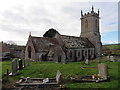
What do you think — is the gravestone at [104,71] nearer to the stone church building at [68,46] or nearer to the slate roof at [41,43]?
the stone church building at [68,46]

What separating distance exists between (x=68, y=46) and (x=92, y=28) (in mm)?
12917

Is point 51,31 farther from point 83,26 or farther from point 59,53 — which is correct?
point 59,53

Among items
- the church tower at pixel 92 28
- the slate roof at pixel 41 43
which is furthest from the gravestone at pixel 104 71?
the church tower at pixel 92 28

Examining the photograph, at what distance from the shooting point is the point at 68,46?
28344 millimetres

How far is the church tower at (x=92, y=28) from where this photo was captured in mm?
37281

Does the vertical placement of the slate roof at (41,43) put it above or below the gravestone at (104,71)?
above

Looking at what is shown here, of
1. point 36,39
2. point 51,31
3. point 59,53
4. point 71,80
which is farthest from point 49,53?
point 51,31

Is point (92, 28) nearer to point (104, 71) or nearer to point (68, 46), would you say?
point (68, 46)

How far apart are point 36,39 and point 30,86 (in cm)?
1946

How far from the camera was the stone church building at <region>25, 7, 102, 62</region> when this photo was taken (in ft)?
83.9

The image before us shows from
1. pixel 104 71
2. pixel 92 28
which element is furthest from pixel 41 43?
pixel 104 71

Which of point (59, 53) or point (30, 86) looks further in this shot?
point (59, 53)

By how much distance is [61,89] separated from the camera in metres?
8.08

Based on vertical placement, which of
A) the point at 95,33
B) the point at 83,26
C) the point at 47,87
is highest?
the point at 83,26
